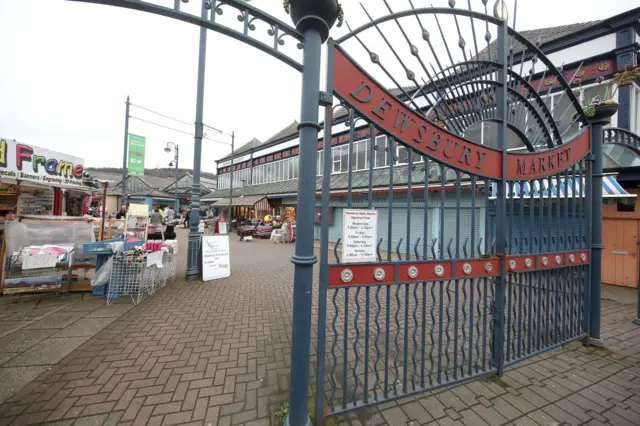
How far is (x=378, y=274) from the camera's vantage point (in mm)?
2135

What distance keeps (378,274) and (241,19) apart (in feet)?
7.66

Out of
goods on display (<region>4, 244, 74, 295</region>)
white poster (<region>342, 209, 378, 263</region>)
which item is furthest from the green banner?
white poster (<region>342, 209, 378, 263</region>)

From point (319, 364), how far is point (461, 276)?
164 cm

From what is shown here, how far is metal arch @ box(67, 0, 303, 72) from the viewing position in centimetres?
170

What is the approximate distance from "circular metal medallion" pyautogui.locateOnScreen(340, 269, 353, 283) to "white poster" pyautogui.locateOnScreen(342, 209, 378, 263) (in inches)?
3.3

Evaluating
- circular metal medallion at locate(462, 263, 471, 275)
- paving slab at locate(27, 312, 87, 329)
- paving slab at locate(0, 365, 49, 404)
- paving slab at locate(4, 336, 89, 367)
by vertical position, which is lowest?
paving slab at locate(0, 365, 49, 404)

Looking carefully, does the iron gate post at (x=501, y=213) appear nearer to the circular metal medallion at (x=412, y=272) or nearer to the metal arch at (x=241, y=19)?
the circular metal medallion at (x=412, y=272)

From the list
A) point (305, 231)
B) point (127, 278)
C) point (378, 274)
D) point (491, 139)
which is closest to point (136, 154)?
point (127, 278)

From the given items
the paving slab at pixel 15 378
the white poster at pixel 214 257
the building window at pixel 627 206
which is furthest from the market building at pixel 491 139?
the paving slab at pixel 15 378

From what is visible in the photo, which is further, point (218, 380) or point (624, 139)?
point (624, 139)

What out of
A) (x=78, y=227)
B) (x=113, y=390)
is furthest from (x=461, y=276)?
(x=78, y=227)

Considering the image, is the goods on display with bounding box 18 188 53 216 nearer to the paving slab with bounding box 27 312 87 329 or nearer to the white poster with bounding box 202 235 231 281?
the paving slab with bounding box 27 312 87 329

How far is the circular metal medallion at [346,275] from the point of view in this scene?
2033 millimetres

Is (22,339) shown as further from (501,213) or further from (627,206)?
(627,206)
